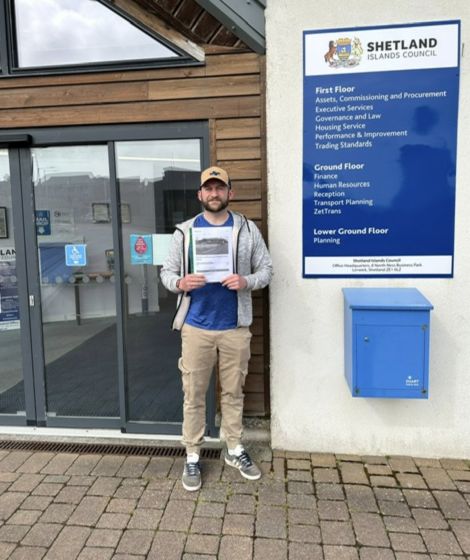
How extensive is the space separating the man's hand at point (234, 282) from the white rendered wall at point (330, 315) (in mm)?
563

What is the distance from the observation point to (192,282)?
116 inches

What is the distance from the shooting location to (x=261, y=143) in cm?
342

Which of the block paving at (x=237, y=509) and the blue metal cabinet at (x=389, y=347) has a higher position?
the blue metal cabinet at (x=389, y=347)

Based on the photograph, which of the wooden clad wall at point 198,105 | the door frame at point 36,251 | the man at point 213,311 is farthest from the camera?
the door frame at point 36,251

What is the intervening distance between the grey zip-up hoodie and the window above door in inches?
54.6

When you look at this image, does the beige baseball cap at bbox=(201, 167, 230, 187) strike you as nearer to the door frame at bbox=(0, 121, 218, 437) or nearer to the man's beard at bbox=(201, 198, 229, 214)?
the man's beard at bbox=(201, 198, 229, 214)

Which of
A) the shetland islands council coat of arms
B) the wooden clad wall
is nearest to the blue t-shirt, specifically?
the wooden clad wall

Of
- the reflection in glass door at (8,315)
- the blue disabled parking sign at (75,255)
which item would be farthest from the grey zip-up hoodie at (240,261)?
the reflection in glass door at (8,315)

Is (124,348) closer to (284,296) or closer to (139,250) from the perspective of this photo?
(139,250)

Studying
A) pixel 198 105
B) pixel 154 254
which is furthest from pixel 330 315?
→ pixel 198 105

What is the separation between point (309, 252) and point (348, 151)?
784 millimetres

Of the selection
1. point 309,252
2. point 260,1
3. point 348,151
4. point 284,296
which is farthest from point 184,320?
point 260,1

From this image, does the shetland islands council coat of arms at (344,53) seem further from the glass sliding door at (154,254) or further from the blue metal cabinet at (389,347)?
the blue metal cabinet at (389,347)

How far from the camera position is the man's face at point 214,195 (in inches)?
118
